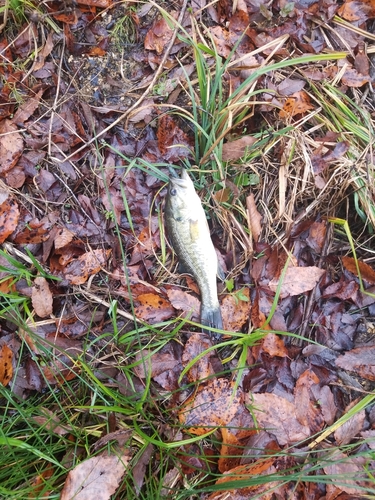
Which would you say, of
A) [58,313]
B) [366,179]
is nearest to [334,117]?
[366,179]

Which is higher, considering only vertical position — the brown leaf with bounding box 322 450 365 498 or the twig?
the twig

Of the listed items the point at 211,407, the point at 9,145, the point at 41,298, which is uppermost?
the point at 9,145

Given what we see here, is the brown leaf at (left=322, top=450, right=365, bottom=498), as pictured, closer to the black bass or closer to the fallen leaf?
the fallen leaf

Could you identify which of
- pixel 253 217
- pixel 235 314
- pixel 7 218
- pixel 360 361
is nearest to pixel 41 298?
pixel 7 218

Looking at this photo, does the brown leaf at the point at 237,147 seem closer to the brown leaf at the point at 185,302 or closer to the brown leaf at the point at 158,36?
the brown leaf at the point at 158,36

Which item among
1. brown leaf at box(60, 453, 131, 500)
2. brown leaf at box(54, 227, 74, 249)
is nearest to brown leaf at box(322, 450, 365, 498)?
brown leaf at box(60, 453, 131, 500)

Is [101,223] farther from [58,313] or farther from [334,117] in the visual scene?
[334,117]

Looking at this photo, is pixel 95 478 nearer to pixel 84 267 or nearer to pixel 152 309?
pixel 152 309
